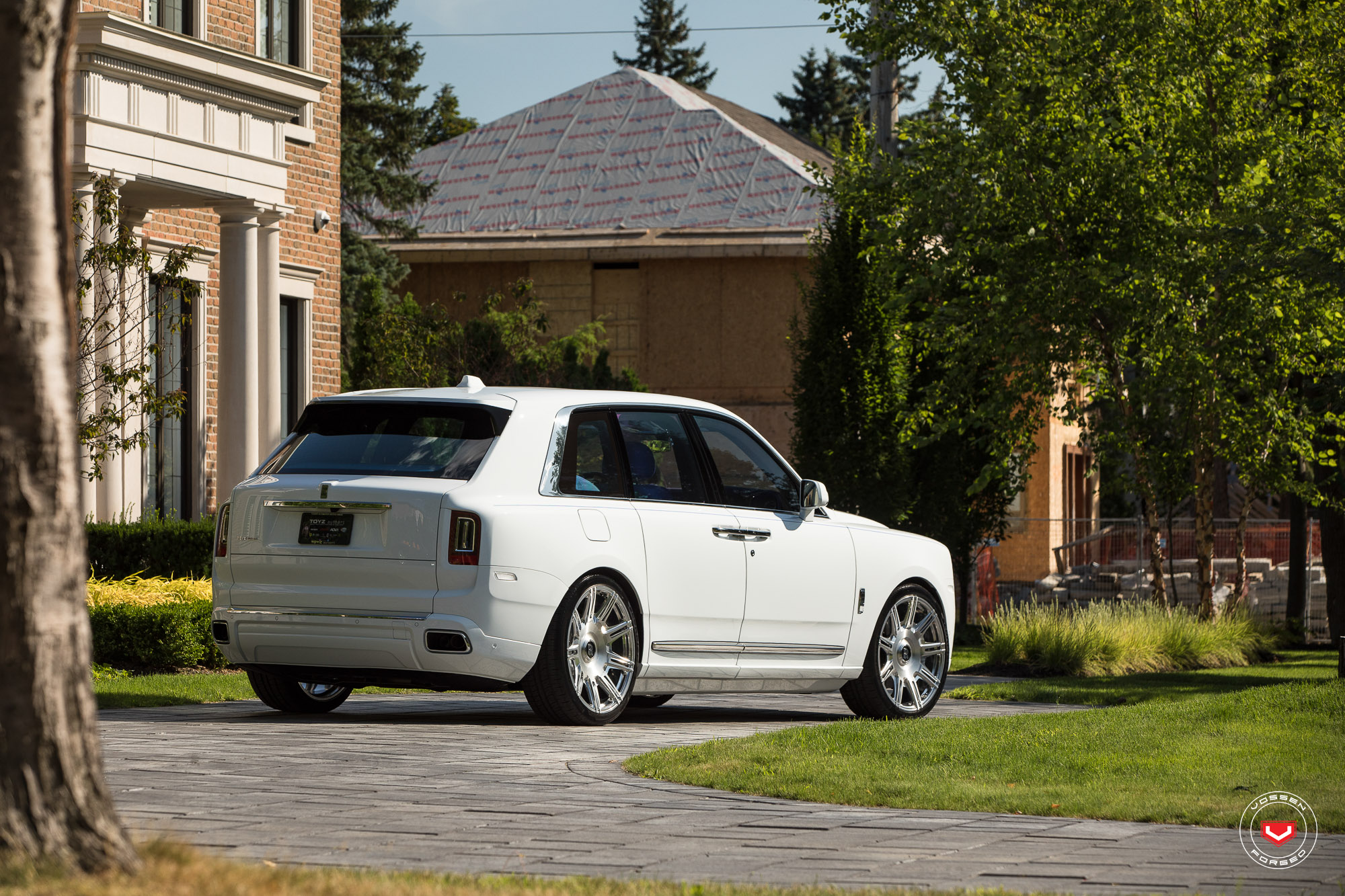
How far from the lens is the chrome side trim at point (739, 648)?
10.1 m

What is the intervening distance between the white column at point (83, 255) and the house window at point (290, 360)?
5.64 m

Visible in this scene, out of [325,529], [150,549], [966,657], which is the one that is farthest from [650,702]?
[966,657]

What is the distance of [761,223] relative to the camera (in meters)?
38.7

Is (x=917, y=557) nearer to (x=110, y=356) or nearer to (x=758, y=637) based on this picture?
(x=758, y=637)

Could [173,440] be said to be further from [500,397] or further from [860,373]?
[500,397]

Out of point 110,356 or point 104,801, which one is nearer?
point 104,801

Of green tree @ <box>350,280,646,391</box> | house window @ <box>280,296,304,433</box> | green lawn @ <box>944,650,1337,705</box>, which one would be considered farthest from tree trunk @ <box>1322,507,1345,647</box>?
house window @ <box>280,296,304,433</box>

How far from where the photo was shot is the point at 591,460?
996 cm

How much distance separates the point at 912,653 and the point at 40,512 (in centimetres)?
775

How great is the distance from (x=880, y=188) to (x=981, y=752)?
15.2 meters

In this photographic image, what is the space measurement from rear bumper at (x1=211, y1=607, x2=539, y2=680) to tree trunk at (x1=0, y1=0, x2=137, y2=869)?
4745 millimetres

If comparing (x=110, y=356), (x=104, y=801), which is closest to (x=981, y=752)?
(x=104, y=801)

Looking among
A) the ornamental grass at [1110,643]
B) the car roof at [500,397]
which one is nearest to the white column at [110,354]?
the car roof at [500,397]

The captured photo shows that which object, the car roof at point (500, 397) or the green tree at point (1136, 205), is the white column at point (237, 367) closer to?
the green tree at point (1136, 205)
